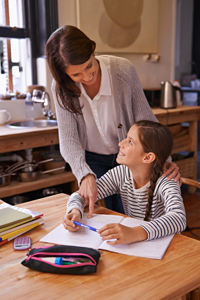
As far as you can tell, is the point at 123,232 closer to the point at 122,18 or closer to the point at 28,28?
the point at 28,28

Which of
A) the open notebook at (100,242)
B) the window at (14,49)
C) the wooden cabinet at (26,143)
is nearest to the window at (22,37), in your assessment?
the window at (14,49)

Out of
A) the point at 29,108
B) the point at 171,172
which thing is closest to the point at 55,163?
the point at 29,108

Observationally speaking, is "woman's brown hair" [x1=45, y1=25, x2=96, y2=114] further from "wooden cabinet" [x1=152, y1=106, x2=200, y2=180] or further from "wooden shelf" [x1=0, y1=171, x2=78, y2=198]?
"wooden cabinet" [x1=152, y1=106, x2=200, y2=180]

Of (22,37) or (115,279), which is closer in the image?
(115,279)

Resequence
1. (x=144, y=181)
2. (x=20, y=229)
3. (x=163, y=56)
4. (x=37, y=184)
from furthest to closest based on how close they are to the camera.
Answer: (x=163, y=56) < (x=37, y=184) < (x=144, y=181) < (x=20, y=229)

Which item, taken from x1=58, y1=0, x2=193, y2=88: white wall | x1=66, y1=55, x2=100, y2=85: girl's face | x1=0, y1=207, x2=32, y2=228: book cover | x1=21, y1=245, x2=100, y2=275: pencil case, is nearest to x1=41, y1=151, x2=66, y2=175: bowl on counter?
x1=66, y1=55, x2=100, y2=85: girl's face

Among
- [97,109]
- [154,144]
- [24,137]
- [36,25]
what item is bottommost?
[24,137]

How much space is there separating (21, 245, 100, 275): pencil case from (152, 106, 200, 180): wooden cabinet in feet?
7.76

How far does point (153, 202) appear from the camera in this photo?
1336 mm

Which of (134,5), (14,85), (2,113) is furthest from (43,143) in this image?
(134,5)

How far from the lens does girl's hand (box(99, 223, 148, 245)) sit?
0.96 metres

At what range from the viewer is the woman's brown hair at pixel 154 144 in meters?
1.33

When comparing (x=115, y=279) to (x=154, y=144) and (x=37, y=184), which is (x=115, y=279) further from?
(x=37, y=184)

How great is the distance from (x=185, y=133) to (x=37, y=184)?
5.65 ft
